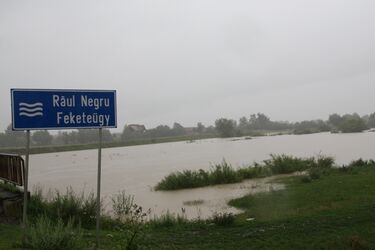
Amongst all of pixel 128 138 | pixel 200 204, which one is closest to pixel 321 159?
pixel 200 204

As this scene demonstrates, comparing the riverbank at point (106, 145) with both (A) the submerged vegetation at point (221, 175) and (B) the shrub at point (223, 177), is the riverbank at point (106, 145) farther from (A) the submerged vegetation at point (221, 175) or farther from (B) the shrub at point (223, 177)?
(B) the shrub at point (223, 177)

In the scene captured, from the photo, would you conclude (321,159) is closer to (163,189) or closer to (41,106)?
(163,189)

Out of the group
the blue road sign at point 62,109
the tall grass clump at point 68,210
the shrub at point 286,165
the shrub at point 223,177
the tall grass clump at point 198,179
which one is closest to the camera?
the blue road sign at point 62,109

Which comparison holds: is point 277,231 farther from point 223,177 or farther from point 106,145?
point 106,145

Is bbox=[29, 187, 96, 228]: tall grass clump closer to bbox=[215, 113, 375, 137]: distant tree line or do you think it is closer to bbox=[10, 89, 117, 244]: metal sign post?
bbox=[10, 89, 117, 244]: metal sign post

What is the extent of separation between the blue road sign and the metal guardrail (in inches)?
179

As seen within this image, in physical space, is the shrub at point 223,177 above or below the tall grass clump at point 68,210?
below

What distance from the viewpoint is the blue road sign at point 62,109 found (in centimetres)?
493

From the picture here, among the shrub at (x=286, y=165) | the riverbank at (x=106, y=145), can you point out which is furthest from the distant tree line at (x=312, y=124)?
the shrub at (x=286, y=165)

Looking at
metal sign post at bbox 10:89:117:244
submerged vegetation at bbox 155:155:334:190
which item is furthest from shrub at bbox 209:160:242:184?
metal sign post at bbox 10:89:117:244

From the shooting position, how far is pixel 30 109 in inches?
196

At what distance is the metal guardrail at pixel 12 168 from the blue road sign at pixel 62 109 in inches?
179

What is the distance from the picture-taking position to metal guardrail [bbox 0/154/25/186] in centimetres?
941

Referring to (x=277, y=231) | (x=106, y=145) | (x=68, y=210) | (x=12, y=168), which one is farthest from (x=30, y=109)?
(x=106, y=145)
